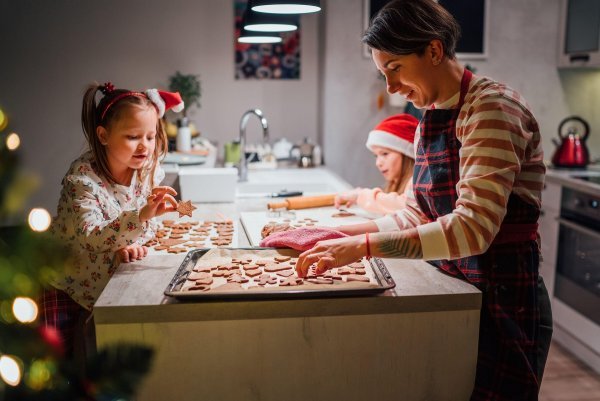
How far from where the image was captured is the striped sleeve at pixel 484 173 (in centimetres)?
120

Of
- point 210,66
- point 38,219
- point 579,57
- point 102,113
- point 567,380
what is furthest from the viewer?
point 210,66

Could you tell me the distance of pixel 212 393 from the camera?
1287 millimetres

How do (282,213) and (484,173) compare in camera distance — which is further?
(282,213)

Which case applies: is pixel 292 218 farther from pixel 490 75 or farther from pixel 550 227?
pixel 490 75

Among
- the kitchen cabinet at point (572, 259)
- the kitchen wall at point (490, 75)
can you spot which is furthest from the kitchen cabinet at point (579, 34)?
the kitchen cabinet at point (572, 259)

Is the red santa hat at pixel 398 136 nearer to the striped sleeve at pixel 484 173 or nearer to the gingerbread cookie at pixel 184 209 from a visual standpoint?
the gingerbread cookie at pixel 184 209

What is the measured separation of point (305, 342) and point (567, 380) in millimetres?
2168

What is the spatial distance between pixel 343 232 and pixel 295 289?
422mm

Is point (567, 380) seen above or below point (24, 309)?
below

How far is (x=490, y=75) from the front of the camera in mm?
4430

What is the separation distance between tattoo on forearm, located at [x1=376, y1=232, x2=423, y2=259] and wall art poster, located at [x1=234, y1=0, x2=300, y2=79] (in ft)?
11.8

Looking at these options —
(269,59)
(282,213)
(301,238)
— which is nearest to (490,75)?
(269,59)

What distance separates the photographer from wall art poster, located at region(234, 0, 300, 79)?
4613 millimetres

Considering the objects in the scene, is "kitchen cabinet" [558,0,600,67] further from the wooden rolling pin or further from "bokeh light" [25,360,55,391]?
"bokeh light" [25,360,55,391]
